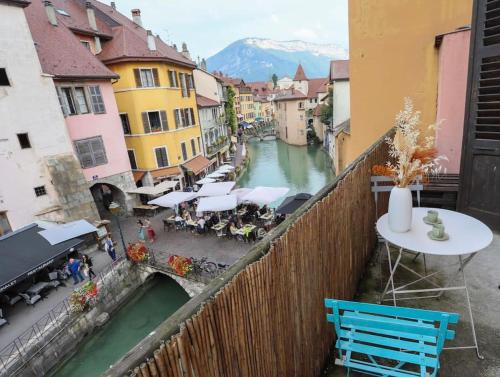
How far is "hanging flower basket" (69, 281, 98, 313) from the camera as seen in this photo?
11406 mm

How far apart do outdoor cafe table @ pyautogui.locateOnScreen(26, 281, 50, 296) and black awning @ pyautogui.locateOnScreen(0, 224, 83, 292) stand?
98 centimetres

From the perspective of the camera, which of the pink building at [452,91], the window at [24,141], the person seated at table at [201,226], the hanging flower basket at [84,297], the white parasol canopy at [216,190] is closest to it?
the pink building at [452,91]

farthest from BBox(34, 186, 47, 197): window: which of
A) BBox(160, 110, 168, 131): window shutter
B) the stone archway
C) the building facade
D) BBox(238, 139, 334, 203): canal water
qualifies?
BBox(238, 139, 334, 203): canal water

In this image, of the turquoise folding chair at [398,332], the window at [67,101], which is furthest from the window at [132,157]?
the turquoise folding chair at [398,332]

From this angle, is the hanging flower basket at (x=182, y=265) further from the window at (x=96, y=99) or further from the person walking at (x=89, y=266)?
the window at (x=96, y=99)

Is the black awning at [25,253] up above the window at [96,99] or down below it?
below

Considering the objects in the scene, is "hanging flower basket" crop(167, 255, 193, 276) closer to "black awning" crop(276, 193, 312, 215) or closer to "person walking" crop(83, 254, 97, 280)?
"person walking" crop(83, 254, 97, 280)

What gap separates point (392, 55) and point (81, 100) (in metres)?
17.6

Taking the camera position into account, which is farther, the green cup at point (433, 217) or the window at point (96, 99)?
the window at point (96, 99)

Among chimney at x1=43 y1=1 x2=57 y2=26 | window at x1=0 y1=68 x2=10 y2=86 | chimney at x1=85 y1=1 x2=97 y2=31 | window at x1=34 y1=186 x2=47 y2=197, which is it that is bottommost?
window at x1=34 y1=186 x2=47 y2=197

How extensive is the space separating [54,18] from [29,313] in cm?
1755

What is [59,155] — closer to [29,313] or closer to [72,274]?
[72,274]

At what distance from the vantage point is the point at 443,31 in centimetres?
709

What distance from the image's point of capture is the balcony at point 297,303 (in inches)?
60.1
